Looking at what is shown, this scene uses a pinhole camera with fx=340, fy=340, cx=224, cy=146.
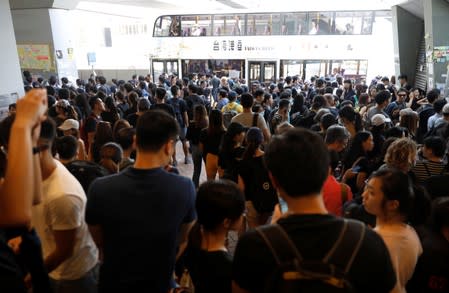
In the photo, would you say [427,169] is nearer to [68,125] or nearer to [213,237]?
[213,237]

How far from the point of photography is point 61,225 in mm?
1819

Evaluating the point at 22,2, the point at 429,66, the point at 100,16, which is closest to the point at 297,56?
the point at 429,66

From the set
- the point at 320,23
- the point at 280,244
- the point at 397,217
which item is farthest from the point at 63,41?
the point at 280,244

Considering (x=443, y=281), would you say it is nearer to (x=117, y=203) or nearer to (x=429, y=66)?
(x=117, y=203)

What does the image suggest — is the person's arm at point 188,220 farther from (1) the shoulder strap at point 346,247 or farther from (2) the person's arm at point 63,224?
(1) the shoulder strap at point 346,247

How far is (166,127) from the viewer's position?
1.80 meters

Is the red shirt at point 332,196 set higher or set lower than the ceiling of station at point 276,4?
lower

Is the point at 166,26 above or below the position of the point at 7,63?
above

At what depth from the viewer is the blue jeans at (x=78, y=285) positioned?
2.01 m

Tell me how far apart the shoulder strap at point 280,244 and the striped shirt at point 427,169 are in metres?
2.51

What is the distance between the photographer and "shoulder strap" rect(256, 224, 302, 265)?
1108 millimetres

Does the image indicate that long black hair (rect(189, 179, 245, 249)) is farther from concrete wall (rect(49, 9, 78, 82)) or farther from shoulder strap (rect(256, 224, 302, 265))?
concrete wall (rect(49, 9, 78, 82))

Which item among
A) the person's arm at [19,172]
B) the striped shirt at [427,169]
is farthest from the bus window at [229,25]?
the person's arm at [19,172]

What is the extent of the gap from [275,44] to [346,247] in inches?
541
